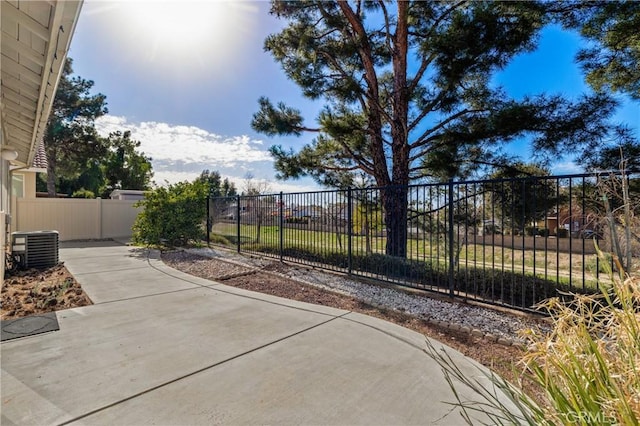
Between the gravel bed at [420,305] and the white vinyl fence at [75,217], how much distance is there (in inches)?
339

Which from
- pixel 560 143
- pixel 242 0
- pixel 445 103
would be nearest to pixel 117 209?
pixel 242 0

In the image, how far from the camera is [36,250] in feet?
20.6

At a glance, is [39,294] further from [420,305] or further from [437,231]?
[437,231]

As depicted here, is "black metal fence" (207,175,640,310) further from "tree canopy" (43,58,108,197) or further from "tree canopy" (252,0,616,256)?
"tree canopy" (43,58,108,197)

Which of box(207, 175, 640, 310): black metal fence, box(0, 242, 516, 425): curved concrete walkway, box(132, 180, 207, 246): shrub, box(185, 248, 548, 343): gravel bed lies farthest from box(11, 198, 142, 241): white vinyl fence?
box(0, 242, 516, 425): curved concrete walkway

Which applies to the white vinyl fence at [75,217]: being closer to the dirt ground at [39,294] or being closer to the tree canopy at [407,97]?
the dirt ground at [39,294]

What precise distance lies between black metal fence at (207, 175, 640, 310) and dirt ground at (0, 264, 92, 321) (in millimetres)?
4132

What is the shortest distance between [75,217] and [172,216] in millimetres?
4801

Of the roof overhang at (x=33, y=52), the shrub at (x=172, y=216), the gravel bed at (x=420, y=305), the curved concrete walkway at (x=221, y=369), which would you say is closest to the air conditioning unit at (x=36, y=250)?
the roof overhang at (x=33, y=52)

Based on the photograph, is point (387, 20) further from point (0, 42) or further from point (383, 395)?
point (383, 395)

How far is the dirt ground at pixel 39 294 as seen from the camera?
379cm

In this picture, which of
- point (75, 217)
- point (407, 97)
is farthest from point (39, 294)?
point (75, 217)

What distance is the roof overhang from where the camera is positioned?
251 centimetres

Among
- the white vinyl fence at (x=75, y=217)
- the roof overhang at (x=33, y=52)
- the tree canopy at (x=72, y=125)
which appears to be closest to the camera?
the roof overhang at (x=33, y=52)
